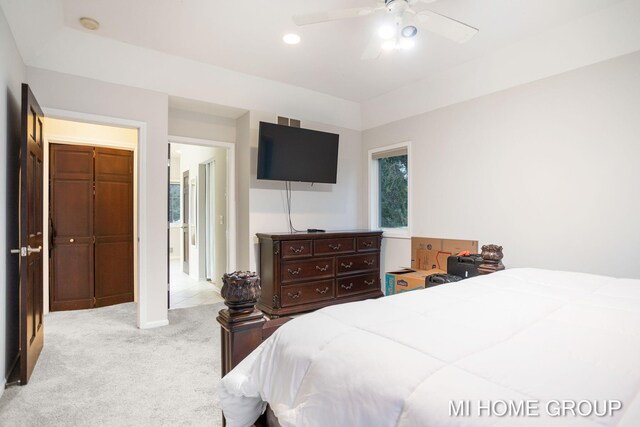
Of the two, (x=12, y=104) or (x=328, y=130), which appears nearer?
(x=12, y=104)

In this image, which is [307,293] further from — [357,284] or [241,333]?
[241,333]

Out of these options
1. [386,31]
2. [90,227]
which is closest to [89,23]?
[90,227]

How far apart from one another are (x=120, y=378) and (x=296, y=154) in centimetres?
279

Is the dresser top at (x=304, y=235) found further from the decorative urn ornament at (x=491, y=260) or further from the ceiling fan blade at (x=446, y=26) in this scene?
the ceiling fan blade at (x=446, y=26)

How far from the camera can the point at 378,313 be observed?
1.12 metres

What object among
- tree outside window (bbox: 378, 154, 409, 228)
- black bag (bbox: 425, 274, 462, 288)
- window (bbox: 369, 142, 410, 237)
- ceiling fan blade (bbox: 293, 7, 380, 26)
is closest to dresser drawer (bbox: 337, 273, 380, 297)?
window (bbox: 369, 142, 410, 237)

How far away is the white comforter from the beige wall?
1737mm

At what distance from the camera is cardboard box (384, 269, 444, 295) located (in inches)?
140

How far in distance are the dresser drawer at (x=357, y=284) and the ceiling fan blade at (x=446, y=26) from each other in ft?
9.24

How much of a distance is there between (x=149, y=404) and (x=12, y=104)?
2338 mm

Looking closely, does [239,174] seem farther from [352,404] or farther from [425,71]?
[352,404]

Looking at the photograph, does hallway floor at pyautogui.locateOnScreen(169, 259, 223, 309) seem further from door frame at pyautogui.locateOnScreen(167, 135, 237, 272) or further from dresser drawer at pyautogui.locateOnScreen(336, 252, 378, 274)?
dresser drawer at pyautogui.locateOnScreen(336, 252, 378, 274)

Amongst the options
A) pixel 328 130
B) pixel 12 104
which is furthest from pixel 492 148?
pixel 12 104

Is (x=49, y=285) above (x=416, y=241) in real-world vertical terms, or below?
below
